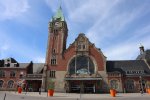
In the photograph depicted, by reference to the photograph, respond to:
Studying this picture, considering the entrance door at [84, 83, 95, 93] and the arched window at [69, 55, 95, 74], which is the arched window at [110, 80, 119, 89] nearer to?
the entrance door at [84, 83, 95, 93]

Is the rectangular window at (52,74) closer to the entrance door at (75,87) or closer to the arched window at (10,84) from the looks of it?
the entrance door at (75,87)

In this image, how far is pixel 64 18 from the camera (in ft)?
206

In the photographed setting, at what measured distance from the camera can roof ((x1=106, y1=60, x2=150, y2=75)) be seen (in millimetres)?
53844

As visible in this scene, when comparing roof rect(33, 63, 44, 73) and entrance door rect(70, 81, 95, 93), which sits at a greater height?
roof rect(33, 63, 44, 73)

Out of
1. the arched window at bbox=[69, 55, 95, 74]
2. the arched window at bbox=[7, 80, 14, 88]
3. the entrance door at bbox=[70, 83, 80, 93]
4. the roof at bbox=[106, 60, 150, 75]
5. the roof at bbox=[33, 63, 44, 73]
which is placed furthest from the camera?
the roof at bbox=[33, 63, 44, 73]

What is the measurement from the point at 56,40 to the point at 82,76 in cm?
1389

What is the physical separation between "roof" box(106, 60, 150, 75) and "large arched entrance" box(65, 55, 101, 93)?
5.87m

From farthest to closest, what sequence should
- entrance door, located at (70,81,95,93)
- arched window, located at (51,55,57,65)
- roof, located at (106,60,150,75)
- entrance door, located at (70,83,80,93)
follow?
1. arched window, located at (51,55,57,65)
2. roof, located at (106,60,150,75)
3. entrance door, located at (70,83,80,93)
4. entrance door, located at (70,81,95,93)

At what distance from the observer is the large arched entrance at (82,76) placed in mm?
50875

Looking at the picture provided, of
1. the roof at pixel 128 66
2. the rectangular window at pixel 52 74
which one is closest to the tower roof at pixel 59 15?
the rectangular window at pixel 52 74

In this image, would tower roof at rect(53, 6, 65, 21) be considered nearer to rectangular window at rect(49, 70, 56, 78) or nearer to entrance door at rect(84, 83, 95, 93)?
rectangular window at rect(49, 70, 56, 78)

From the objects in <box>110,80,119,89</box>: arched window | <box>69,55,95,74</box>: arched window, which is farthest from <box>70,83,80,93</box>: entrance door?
<box>110,80,119,89</box>: arched window

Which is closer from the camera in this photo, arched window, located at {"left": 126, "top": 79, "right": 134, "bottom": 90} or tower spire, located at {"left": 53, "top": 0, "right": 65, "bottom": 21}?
arched window, located at {"left": 126, "top": 79, "right": 134, "bottom": 90}

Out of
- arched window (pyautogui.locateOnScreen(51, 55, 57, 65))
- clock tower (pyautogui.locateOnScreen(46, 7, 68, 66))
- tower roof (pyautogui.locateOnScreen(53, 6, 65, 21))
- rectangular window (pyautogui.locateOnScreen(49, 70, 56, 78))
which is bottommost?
rectangular window (pyautogui.locateOnScreen(49, 70, 56, 78))
